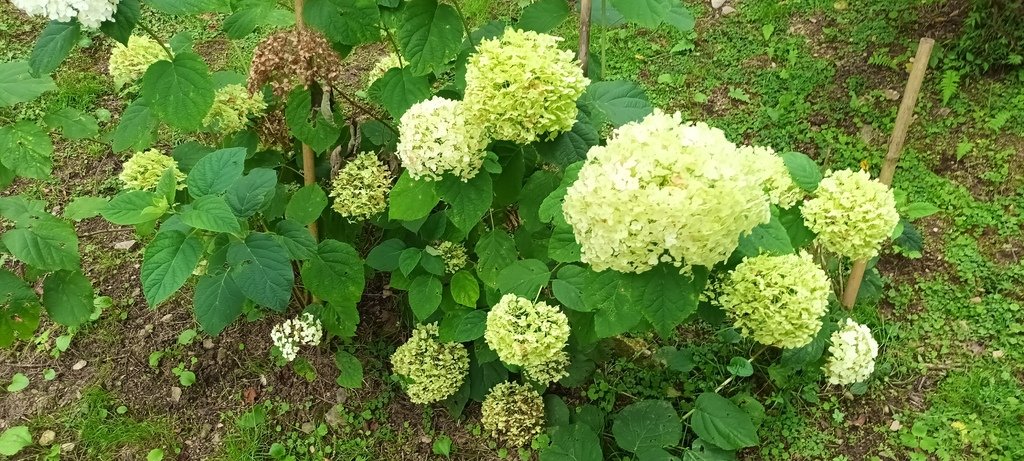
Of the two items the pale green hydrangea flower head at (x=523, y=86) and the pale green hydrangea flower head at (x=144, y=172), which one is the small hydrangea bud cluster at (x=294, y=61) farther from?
the pale green hydrangea flower head at (x=523, y=86)

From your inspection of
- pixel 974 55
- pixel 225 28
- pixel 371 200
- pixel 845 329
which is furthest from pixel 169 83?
pixel 974 55

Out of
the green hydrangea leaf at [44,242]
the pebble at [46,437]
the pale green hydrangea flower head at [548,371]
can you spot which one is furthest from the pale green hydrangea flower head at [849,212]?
the pebble at [46,437]

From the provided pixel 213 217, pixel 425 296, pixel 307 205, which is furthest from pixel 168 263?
pixel 425 296

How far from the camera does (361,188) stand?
2.56 metres

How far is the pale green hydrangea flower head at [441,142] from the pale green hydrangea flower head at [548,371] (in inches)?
39.2

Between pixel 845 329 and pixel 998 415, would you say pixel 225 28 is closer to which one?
pixel 845 329

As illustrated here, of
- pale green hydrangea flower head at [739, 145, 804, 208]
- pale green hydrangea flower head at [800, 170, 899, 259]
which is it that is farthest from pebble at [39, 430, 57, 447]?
pale green hydrangea flower head at [800, 170, 899, 259]

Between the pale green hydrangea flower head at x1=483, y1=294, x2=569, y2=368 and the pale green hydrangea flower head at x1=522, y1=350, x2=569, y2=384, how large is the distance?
338 mm

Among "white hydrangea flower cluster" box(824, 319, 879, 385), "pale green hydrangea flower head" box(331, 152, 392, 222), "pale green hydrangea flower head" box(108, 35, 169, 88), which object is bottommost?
"white hydrangea flower cluster" box(824, 319, 879, 385)

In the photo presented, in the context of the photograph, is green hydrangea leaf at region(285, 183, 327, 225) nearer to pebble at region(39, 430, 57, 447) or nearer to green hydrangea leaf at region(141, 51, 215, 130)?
green hydrangea leaf at region(141, 51, 215, 130)

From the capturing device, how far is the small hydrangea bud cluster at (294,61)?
2283 mm

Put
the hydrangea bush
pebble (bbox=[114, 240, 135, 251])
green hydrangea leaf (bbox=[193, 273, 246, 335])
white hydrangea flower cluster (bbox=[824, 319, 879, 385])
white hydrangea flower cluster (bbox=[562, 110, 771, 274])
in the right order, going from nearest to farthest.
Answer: white hydrangea flower cluster (bbox=[562, 110, 771, 274]), the hydrangea bush, green hydrangea leaf (bbox=[193, 273, 246, 335]), white hydrangea flower cluster (bbox=[824, 319, 879, 385]), pebble (bbox=[114, 240, 135, 251])

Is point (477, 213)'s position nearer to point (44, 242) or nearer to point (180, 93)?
point (180, 93)

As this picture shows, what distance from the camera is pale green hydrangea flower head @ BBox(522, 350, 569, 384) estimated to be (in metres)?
2.68
